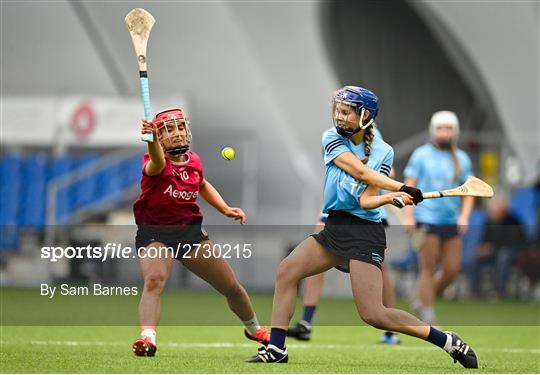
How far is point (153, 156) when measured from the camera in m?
8.57

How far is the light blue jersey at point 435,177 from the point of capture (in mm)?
12070

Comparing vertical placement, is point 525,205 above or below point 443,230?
above

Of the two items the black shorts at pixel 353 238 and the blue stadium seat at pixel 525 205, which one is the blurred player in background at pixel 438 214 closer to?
the black shorts at pixel 353 238

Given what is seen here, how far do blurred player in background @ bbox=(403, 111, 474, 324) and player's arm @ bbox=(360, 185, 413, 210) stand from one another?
357 cm

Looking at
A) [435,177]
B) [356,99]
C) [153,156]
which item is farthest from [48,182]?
[356,99]

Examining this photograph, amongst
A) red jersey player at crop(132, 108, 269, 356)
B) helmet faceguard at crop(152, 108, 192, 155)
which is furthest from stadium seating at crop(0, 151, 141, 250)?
helmet faceguard at crop(152, 108, 192, 155)

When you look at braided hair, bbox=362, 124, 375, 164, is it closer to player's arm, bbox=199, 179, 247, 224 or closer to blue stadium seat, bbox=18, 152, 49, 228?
player's arm, bbox=199, 179, 247, 224

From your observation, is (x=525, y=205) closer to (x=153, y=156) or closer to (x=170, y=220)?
(x=170, y=220)

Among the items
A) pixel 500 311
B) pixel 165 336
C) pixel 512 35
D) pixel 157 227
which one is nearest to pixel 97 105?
pixel 512 35

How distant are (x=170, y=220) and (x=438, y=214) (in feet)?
12.4

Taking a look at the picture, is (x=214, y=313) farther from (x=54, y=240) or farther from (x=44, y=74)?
(x=44, y=74)

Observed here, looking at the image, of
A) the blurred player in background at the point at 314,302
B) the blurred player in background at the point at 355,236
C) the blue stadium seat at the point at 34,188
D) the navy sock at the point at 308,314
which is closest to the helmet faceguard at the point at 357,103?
the blurred player in background at the point at 355,236

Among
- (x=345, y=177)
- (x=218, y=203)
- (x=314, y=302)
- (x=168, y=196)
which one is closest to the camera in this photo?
(x=345, y=177)

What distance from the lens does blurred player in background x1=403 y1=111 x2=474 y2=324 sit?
12.0m
